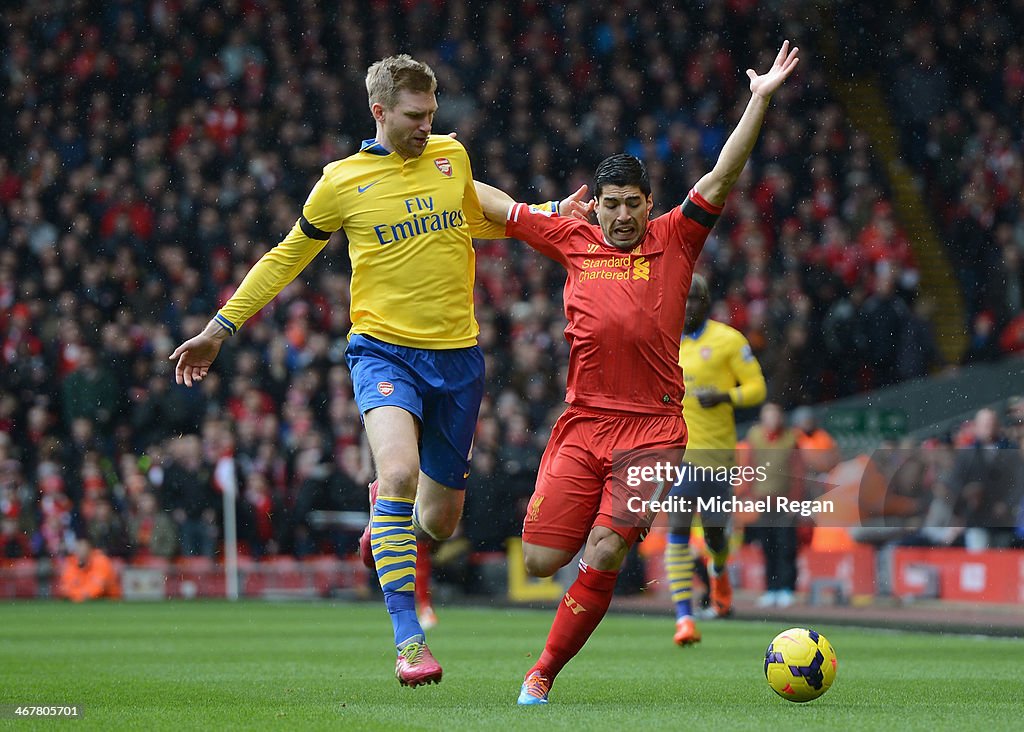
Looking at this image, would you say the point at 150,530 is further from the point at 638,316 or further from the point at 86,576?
the point at 638,316

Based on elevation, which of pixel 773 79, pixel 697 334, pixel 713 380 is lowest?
pixel 713 380

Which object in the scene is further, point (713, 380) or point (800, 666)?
point (713, 380)

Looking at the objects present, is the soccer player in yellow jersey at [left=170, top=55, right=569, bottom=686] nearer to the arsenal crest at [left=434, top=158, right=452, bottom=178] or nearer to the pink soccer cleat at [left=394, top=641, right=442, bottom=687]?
the arsenal crest at [left=434, top=158, right=452, bottom=178]

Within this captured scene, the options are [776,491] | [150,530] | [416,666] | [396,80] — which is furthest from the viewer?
[150,530]

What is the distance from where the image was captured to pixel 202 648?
11.4m

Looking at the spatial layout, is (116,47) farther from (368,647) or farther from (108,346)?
(368,647)

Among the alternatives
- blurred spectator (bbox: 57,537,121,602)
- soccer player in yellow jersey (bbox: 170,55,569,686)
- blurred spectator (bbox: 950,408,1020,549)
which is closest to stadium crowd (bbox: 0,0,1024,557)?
blurred spectator (bbox: 57,537,121,602)

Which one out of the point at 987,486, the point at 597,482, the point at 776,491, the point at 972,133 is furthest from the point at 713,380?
the point at 972,133

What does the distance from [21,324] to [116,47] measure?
18.5 feet

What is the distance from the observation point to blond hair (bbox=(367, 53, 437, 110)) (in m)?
7.35

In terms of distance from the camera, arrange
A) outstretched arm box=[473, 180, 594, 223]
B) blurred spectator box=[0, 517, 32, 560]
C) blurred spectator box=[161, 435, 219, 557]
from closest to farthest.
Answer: outstretched arm box=[473, 180, 594, 223]
blurred spectator box=[161, 435, 219, 557]
blurred spectator box=[0, 517, 32, 560]

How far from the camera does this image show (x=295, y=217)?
22.5 metres

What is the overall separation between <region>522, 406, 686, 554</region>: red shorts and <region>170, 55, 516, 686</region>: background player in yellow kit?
0.61 metres

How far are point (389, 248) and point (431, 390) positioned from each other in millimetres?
665
